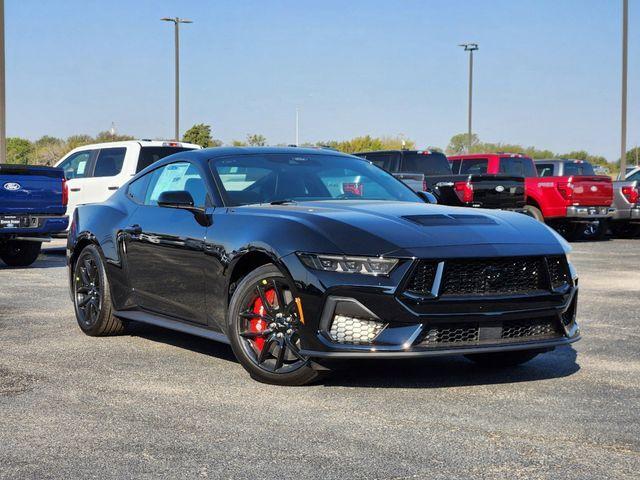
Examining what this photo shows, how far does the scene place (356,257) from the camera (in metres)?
6.04

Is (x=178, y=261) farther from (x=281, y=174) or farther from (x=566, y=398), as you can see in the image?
(x=566, y=398)

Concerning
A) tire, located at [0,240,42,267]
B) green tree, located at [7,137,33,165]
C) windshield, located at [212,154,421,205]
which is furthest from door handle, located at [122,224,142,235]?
green tree, located at [7,137,33,165]

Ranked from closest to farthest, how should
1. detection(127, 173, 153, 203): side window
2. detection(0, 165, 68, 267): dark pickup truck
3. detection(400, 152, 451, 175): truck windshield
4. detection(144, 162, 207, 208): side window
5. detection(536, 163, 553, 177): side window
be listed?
detection(144, 162, 207, 208): side window
detection(127, 173, 153, 203): side window
detection(0, 165, 68, 267): dark pickup truck
detection(536, 163, 553, 177): side window
detection(400, 152, 451, 175): truck windshield

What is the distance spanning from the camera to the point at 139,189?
8414 mm

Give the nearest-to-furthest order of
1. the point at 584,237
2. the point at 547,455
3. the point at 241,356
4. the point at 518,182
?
the point at 547,455, the point at 241,356, the point at 518,182, the point at 584,237

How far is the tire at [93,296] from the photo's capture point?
8.35m

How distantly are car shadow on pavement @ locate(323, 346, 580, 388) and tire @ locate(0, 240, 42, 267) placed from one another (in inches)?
376

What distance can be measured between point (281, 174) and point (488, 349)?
7.25ft

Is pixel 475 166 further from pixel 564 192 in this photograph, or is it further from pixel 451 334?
pixel 451 334

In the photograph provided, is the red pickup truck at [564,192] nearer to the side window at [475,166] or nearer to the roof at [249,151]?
the side window at [475,166]

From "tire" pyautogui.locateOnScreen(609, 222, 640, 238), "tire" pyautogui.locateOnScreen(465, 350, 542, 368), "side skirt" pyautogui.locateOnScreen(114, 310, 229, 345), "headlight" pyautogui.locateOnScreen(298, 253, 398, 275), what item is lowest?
"tire" pyautogui.locateOnScreen(609, 222, 640, 238)

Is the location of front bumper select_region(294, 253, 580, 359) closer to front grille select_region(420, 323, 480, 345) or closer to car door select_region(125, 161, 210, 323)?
front grille select_region(420, 323, 480, 345)

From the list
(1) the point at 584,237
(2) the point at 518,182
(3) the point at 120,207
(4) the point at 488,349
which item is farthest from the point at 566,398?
(1) the point at 584,237

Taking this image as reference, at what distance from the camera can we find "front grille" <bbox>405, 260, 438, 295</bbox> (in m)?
5.98
